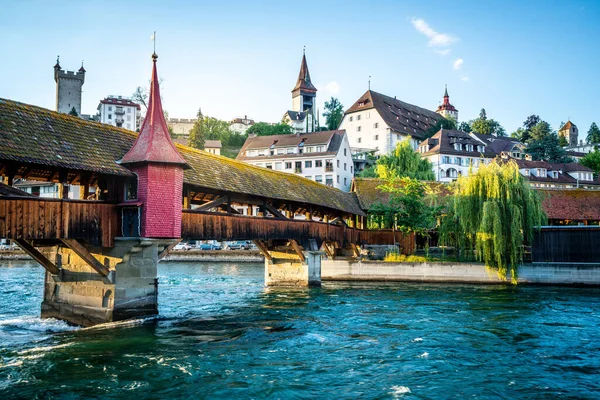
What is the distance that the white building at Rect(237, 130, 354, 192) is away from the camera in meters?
56.9

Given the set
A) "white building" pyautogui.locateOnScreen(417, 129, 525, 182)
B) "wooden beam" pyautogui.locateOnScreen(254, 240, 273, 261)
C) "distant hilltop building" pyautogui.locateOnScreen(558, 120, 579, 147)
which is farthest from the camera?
"distant hilltop building" pyautogui.locateOnScreen(558, 120, 579, 147)

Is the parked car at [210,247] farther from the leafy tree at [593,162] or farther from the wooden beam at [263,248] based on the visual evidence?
the leafy tree at [593,162]

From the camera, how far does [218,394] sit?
9062 millimetres

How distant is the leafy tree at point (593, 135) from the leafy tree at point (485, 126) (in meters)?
27.9

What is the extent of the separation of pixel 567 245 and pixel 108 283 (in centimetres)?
2344

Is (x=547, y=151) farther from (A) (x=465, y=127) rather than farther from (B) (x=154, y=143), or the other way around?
(B) (x=154, y=143)

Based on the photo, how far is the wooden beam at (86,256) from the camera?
43.0 ft

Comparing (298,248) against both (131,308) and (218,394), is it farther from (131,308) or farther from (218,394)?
(218,394)

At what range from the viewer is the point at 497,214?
26672mm

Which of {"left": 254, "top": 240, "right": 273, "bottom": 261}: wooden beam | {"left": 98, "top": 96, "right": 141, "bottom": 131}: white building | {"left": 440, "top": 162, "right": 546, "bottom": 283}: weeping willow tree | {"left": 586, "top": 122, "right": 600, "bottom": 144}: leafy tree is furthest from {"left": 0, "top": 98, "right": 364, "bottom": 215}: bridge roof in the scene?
{"left": 586, "top": 122, "right": 600, "bottom": 144}: leafy tree

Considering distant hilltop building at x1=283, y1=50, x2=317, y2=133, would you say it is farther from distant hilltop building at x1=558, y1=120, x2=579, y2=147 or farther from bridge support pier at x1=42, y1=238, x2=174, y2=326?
bridge support pier at x1=42, y1=238, x2=174, y2=326

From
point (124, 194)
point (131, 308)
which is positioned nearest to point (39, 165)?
point (124, 194)

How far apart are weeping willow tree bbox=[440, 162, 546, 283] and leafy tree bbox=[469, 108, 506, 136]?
58.7 m

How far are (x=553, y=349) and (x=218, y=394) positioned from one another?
824 centimetres
